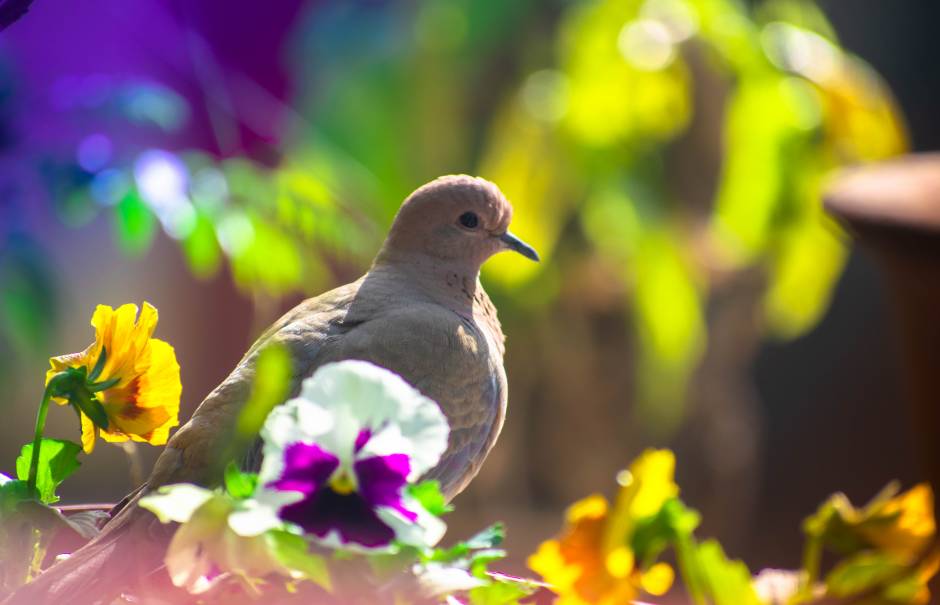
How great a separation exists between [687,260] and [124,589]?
1.53m

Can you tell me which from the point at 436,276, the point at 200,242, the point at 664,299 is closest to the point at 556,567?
the point at 436,276

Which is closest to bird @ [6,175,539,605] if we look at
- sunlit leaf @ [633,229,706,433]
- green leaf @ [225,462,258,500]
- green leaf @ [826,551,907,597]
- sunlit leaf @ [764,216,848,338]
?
green leaf @ [225,462,258,500]

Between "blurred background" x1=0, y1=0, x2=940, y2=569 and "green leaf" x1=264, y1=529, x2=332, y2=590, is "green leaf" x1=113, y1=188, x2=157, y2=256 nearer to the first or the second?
"blurred background" x1=0, y1=0, x2=940, y2=569

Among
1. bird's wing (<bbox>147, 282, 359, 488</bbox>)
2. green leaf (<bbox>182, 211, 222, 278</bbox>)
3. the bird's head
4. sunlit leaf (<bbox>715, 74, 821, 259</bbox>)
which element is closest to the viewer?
bird's wing (<bbox>147, 282, 359, 488</bbox>)

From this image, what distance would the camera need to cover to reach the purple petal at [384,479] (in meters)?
0.49

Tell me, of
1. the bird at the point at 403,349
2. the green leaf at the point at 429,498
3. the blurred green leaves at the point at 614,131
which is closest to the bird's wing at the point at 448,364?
the bird at the point at 403,349

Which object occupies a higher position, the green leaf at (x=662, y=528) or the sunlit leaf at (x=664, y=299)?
the sunlit leaf at (x=664, y=299)

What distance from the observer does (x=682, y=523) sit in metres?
0.46

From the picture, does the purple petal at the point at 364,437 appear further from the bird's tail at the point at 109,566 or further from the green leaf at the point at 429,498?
the bird's tail at the point at 109,566

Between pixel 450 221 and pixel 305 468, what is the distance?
15.2 inches

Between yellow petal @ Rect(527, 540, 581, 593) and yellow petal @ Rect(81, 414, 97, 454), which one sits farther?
yellow petal @ Rect(81, 414, 97, 454)

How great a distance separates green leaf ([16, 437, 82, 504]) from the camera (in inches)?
23.5

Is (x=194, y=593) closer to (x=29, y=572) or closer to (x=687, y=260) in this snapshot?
(x=29, y=572)

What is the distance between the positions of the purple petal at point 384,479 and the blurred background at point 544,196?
0.40 metres
